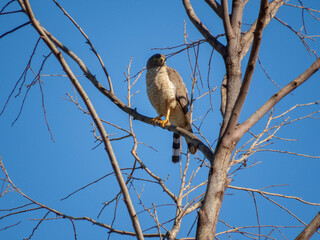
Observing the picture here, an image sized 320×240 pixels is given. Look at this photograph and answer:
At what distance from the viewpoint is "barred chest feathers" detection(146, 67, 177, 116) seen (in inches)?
180

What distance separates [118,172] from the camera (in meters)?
1.64

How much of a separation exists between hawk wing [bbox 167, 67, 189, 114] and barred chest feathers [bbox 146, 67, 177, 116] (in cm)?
6

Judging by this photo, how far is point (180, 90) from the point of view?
185 inches

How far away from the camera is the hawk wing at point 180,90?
15.3 ft

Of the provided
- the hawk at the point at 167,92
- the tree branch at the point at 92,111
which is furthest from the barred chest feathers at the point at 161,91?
the tree branch at the point at 92,111

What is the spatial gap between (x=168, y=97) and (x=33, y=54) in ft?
9.69

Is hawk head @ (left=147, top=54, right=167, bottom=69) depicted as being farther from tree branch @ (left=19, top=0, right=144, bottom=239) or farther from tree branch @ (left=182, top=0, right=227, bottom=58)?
tree branch @ (left=19, top=0, right=144, bottom=239)

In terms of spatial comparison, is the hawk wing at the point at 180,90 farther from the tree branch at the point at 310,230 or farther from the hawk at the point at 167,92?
the tree branch at the point at 310,230

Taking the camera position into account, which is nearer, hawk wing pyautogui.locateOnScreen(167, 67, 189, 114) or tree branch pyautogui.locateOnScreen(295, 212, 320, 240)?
tree branch pyautogui.locateOnScreen(295, 212, 320, 240)

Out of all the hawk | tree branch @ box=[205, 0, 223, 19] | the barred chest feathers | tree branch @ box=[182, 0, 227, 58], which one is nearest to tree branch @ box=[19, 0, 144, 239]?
tree branch @ box=[182, 0, 227, 58]

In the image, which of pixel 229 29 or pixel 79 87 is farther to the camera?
pixel 229 29

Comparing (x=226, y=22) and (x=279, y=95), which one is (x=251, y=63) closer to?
(x=279, y=95)

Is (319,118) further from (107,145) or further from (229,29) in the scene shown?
(107,145)

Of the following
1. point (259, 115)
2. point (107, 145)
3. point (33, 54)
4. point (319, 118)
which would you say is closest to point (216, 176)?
point (259, 115)
